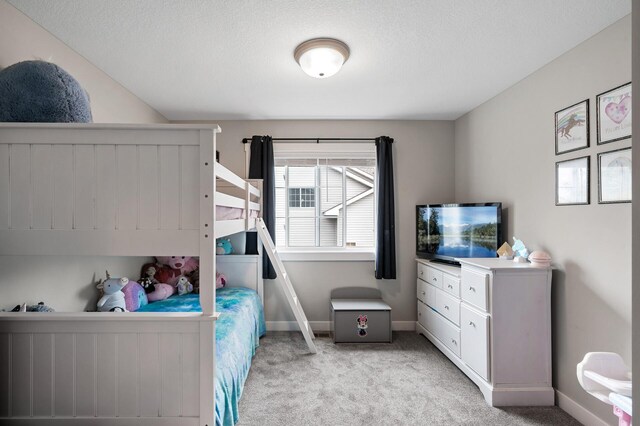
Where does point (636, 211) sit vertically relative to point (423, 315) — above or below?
above

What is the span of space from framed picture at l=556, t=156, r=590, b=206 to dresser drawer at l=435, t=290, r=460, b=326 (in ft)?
3.81

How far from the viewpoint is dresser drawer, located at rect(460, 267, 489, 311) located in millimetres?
2357

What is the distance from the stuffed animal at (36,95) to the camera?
1.42 metres

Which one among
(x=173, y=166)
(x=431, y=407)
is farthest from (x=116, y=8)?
(x=431, y=407)

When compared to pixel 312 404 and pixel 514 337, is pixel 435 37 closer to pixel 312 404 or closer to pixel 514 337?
pixel 514 337

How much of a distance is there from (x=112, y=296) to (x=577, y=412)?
11.2ft

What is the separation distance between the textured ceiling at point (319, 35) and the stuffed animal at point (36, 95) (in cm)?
56

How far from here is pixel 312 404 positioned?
229cm

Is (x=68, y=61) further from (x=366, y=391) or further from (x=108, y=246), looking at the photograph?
(x=366, y=391)

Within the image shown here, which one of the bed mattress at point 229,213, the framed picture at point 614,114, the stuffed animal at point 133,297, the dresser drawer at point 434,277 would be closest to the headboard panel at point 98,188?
the bed mattress at point 229,213

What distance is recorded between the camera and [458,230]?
3.21m

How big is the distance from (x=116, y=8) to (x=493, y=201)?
3.29 meters

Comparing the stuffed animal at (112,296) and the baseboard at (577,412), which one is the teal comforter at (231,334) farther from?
the baseboard at (577,412)

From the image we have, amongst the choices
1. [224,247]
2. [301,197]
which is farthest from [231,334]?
[301,197]
